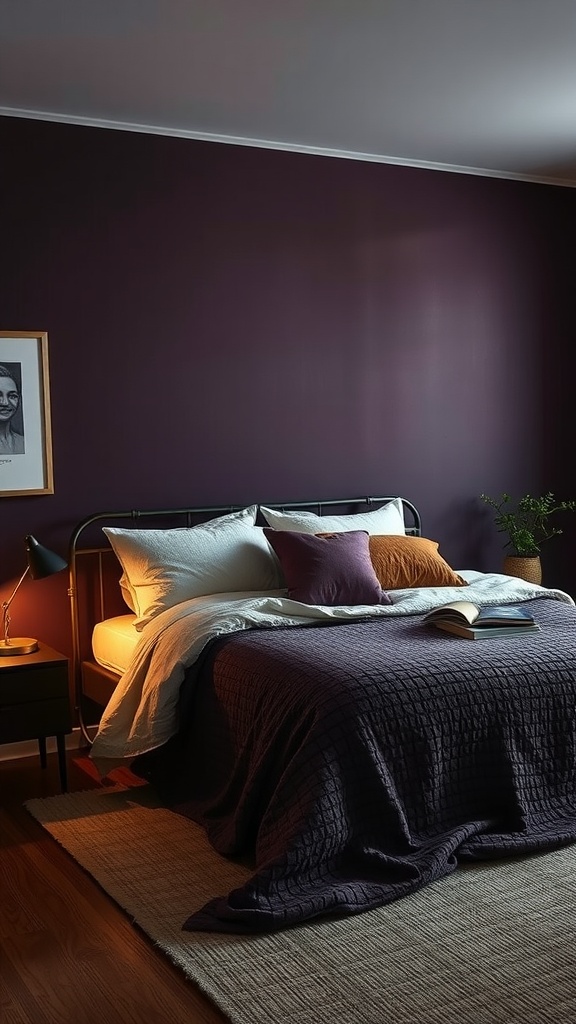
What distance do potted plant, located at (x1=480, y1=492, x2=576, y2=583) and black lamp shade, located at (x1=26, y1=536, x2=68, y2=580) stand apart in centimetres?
255

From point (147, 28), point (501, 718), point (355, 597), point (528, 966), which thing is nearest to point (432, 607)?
point (355, 597)

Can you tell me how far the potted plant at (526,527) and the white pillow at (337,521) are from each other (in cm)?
78

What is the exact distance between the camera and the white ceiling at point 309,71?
140 inches

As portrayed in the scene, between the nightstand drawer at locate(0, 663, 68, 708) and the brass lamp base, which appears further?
the brass lamp base

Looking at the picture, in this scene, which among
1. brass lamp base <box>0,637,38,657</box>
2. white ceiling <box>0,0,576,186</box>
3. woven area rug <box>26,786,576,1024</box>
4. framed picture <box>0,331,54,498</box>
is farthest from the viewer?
framed picture <box>0,331,54,498</box>

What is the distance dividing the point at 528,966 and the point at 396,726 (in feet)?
2.60

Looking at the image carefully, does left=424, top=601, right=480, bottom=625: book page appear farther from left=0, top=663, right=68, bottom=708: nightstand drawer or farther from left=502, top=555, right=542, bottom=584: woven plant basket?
left=502, top=555, right=542, bottom=584: woven plant basket

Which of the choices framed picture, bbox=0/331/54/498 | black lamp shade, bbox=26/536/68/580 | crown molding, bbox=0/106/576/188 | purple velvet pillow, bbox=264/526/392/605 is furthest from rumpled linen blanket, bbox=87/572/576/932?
crown molding, bbox=0/106/576/188

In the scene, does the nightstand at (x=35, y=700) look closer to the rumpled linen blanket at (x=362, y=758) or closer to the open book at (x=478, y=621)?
the rumpled linen blanket at (x=362, y=758)

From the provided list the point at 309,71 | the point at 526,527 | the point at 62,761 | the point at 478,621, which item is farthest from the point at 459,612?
the point at 526,527

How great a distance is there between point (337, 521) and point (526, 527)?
5.07 feet

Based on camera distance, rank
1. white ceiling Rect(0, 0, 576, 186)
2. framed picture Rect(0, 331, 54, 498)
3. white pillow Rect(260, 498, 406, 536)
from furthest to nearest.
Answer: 1. white pillow Rect(260, 498, 406, 536)
2. framed picture Rect(0, 331, 54, 498)
3. white ceiling Rect(0, 0, 576, 186)

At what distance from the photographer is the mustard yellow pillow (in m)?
4.62

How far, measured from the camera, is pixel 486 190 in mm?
Result: 5754
